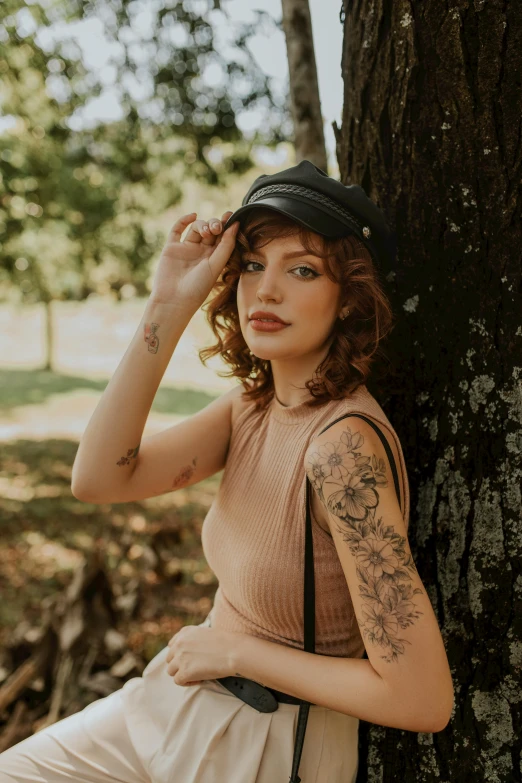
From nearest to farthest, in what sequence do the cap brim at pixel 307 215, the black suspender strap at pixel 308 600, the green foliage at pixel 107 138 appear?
the black suspender strap at pixel 308 600, the cap brim at pixel 307 215, the green foliage at pixel 107 138

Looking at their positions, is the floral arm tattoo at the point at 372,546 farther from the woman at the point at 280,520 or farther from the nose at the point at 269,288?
the nose at the point at 269,288

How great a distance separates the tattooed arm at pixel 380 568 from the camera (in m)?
1.45

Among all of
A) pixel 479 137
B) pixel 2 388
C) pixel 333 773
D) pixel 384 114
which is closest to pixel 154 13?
pixel 384 114

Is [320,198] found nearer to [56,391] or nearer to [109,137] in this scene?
[109,137]

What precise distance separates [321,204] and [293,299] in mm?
263

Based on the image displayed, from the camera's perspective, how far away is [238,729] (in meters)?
1.70

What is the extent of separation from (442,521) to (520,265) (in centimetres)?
78

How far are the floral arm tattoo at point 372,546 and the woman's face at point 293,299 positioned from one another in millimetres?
373

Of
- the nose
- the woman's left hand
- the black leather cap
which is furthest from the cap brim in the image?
the woman's left hand

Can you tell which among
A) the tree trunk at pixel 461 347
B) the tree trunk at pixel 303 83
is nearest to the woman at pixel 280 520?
the tree trunk at pixel 461 347

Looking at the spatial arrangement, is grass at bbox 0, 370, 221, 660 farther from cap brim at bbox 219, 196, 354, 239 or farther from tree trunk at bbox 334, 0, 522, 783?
cap brim at bbox 219, 196, 354, 239

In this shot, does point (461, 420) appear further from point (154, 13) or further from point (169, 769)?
point (154, 13)

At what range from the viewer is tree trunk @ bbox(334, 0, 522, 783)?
6.16 ft

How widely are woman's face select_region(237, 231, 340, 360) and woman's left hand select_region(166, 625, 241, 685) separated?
2.51 ft
